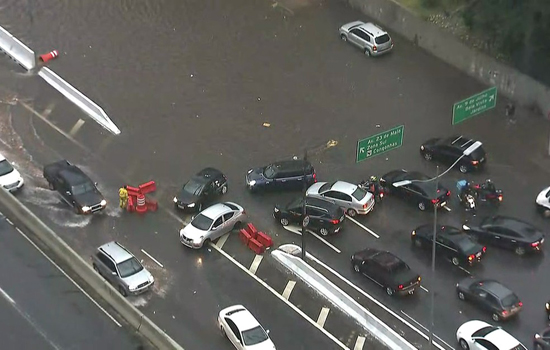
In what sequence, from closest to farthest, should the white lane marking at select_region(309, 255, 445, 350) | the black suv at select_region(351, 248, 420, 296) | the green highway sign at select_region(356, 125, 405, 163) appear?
1. the white lane marking at select_region(309, 255, 445, 350)
2. the green highway sign at select_region(356, 125, 405, 163)
3. the black suv at select_region(351, 248, 420, 296)

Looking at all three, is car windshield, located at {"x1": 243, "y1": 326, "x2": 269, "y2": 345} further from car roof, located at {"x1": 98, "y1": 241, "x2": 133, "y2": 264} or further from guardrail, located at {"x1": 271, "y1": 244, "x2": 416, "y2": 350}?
car roof, located at {"x1": 98, "y1": 241, "x2": 133, "y2": 264}

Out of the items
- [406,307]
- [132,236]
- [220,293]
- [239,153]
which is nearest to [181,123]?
[239,153]

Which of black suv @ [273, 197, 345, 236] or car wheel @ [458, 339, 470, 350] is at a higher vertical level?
black suv @ [273, 197, 345, 236]

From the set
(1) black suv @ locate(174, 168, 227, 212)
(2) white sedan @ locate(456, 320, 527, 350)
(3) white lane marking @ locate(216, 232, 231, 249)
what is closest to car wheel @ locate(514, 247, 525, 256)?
(2) white sedan @ locate(456, 320, 527, 350)

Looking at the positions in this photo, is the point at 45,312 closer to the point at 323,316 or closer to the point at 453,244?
the point at 323,316

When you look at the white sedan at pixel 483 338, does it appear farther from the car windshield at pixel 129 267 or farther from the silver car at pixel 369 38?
the silver car at pixel 369 38

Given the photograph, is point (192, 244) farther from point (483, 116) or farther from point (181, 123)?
point (483, 116)
